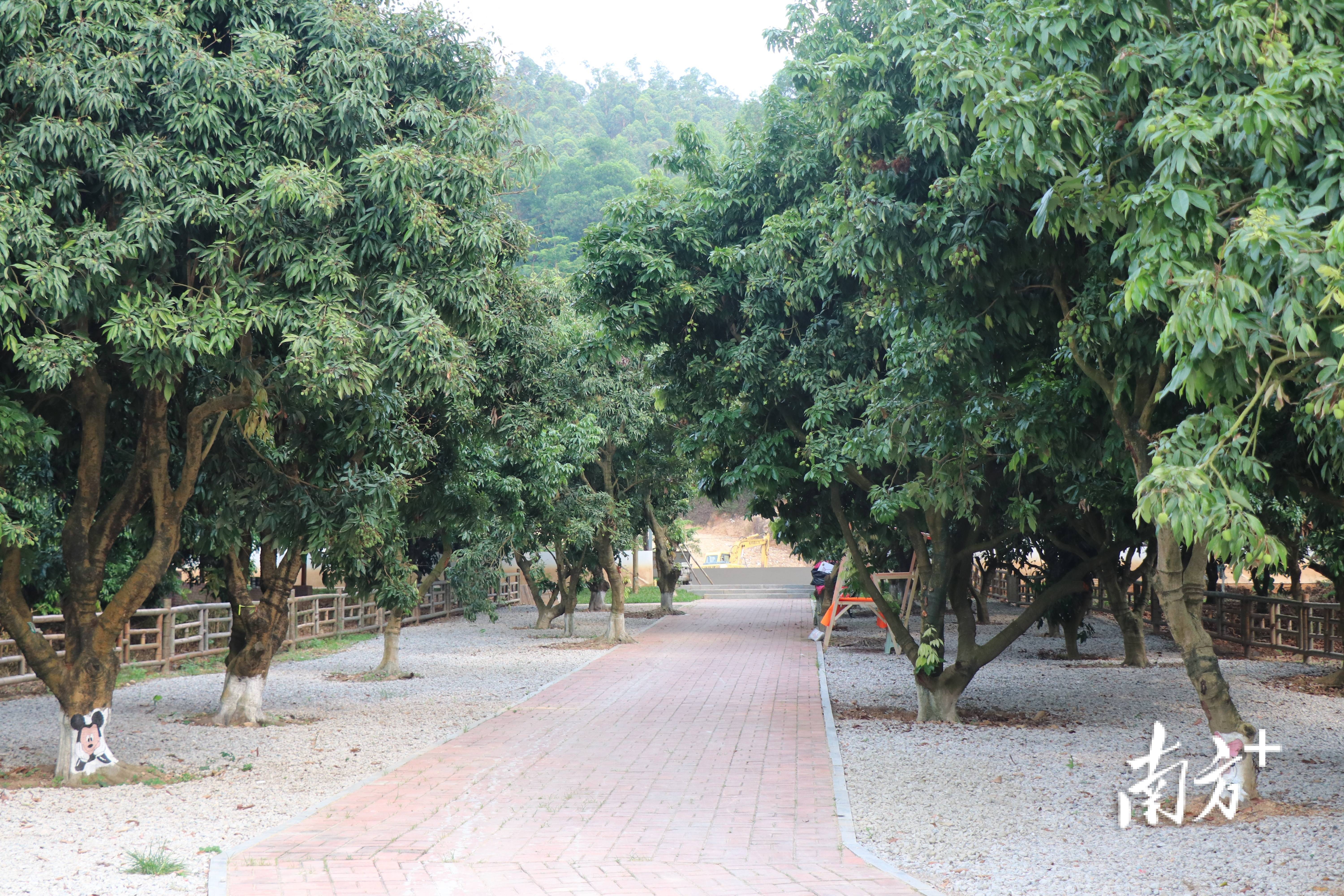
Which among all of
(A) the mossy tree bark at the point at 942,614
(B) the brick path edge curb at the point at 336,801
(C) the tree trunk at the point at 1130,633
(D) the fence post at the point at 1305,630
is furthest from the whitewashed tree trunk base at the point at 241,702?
(D) the fence post at the point at 1305,630

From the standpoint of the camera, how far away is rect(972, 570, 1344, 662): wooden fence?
16875mm

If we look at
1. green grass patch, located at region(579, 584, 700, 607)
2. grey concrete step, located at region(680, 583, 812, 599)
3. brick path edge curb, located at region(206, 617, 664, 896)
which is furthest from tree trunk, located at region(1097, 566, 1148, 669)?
grey concrete step, located at region(680, 583, 812, 599)

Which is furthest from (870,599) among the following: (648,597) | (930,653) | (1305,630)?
(648,597)

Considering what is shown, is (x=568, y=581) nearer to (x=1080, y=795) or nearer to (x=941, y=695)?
(x=941, y=695)

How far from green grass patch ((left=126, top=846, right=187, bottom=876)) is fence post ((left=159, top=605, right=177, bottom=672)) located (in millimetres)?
11046

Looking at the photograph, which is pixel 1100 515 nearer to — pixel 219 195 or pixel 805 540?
pixel 805 540

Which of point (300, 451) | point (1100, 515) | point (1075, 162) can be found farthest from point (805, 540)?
point (1075, 162)

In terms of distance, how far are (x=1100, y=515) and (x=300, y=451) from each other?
29.3 feet

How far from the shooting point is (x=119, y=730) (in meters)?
10.7

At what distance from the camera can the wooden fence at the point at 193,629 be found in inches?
543

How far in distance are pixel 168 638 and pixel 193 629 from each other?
1.09 metres

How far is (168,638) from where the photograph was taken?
53.0 feet

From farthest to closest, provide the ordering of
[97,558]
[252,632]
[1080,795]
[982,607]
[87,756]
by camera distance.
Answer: [982,607] → [252,632] → [97,558] → [87,756] → [1080,795]

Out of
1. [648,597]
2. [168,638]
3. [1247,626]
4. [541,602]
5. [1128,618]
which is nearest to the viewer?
[168,638]
